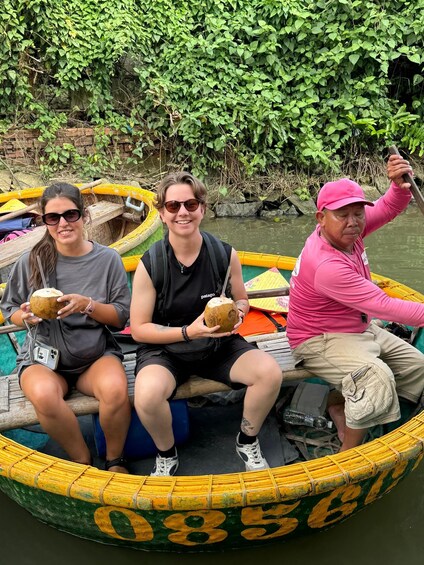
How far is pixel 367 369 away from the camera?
2240mm

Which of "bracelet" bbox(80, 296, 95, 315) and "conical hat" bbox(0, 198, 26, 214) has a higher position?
"bracelet" bbox(80, 296, 95, 315)

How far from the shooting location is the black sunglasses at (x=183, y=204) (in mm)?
2176

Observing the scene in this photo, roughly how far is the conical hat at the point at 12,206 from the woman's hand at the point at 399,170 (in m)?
4.05

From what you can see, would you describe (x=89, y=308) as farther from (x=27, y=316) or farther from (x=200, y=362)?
(x=200, y=362)

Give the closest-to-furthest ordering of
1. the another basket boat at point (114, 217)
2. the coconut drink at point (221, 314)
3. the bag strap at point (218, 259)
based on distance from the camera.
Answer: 1. the coconut drink at point (221, 314)
2. the bag strap at point (218, 259)
3. the another basket boat at point (114, 217)

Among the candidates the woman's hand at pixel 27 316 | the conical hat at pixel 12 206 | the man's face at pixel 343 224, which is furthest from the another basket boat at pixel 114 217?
the man's face at pixel 343 224

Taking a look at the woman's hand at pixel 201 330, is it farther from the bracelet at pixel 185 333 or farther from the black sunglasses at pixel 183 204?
the black sunglasses at pixel 183 204

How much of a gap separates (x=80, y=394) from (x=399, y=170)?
73.1 inches

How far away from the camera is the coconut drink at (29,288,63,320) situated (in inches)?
83.3

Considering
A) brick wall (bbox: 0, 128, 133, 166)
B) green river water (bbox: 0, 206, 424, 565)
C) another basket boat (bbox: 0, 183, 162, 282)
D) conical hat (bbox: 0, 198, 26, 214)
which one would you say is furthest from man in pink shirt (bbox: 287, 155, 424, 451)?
brick wall (bbox: 0, 128, 133, 166)

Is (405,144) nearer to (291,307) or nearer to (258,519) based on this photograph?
(291,307)

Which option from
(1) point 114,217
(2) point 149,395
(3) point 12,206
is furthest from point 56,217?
(3) point 12,206

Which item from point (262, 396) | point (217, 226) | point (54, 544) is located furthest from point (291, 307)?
point (217, 226)

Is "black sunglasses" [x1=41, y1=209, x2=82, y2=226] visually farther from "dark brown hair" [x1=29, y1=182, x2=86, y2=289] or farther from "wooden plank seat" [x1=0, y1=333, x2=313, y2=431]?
"wooden plank seat" [x1=0, y1=333, x2=313, y2=431]
